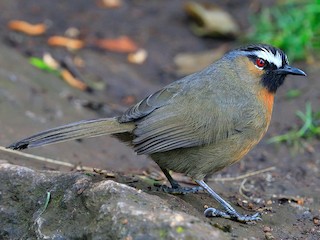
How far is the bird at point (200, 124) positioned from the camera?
182 inches

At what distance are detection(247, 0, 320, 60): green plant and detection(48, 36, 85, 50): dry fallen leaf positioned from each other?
8.21ft

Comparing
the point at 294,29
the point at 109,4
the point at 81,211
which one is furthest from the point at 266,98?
the point at 109,4

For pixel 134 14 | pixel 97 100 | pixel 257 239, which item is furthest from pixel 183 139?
pixel 134 14

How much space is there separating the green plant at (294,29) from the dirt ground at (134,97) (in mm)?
260

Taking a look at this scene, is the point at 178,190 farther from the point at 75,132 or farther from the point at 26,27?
the point at 26,27

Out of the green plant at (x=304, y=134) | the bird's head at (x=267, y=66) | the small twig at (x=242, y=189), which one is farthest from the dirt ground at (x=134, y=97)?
the bird's head at (x=267, y=66)

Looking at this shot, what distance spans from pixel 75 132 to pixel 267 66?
158cm

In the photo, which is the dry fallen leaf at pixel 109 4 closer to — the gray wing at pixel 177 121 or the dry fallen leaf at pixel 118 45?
the dry fallen leaf at pixel 118 45

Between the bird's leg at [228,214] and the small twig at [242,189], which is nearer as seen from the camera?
the bird's leg at [228,214]

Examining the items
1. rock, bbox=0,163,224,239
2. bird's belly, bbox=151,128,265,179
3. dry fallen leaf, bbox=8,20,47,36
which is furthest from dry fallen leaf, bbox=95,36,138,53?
rock, bbox=0,163,224,239

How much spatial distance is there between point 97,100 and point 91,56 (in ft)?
4.80

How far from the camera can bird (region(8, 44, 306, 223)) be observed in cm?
461

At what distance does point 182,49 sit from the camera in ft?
32.2

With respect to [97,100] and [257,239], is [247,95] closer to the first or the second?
[257,239]
